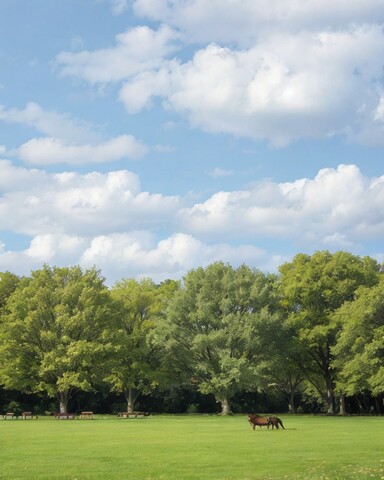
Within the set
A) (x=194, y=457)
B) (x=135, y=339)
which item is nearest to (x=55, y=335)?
(x=135, y=339)

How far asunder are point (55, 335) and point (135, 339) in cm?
1254

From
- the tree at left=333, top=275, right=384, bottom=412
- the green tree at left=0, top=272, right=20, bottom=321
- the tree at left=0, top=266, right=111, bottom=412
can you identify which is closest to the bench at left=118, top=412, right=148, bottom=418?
the tree at left=0, top=266, right=111, bottom=412

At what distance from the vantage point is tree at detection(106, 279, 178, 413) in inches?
3167

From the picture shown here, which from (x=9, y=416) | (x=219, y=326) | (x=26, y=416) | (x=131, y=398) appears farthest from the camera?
(x=131, y=398)

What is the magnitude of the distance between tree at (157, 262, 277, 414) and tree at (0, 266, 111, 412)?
874cm

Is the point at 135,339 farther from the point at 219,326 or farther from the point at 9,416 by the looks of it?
the point at 9,416

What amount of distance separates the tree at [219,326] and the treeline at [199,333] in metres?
0.13

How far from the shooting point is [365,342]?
223ft

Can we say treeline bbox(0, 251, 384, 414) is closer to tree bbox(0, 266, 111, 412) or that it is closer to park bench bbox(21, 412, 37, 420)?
tree bbox(0, 266, 111, 412)

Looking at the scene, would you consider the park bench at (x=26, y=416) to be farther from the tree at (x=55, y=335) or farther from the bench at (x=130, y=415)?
the bench at (x=130, y=415)

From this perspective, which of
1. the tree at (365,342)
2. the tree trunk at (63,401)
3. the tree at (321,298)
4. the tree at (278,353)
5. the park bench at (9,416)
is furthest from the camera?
the tree at (321,298)

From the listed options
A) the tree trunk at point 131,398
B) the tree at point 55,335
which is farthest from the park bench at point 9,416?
the tree trunk at point 131,398

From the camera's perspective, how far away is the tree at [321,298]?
7875cm

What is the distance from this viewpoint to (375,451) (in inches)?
1064
